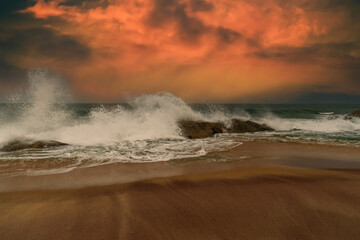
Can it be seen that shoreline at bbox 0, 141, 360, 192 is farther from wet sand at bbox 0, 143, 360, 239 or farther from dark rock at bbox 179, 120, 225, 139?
dark rock at bbox 179, 120, 225, 139

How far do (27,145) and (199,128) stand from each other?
6867mm

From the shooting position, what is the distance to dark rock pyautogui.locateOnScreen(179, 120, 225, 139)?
9.51 metres

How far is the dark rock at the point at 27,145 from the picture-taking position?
21.9 ft

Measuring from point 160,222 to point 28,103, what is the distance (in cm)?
1035

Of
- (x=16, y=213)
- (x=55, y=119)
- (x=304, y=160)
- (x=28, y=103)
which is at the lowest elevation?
(x=304, y=160)

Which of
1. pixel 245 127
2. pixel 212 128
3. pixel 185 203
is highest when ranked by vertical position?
pixel 212 128

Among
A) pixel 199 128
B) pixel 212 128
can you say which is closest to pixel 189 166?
pixel 199 128

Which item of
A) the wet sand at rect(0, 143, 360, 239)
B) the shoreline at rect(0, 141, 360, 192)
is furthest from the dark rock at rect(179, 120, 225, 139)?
the wet sand at rect(0, 143, 360, 239)

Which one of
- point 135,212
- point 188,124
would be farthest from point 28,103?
point 135,212

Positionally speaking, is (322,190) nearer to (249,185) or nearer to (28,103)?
(249,185)

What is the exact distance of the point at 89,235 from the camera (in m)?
2.07

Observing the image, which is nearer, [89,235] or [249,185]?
[89,235]

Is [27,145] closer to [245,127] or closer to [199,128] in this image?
[199,128]

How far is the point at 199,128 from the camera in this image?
1016 centimetres
